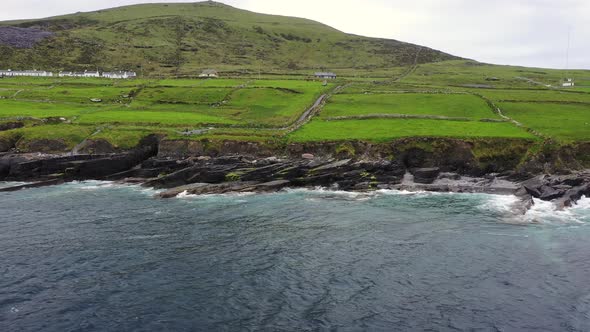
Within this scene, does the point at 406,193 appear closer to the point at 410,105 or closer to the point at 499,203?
the point at 499,203

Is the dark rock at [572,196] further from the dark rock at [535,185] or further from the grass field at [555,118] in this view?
the grass field at [555,118]

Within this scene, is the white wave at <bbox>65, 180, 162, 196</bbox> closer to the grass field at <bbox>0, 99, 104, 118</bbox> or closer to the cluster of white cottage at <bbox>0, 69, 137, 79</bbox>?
the grass field at <bbox>0, 99, 104, 118</bbox>

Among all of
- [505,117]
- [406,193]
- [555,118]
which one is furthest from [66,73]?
[555,118]

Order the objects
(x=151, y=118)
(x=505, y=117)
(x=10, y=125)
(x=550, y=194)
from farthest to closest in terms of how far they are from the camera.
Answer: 1. (x=151, y=118)
2. (x=505, y=117)
3. (x=10, y=125)
4. (x=550, y=194)

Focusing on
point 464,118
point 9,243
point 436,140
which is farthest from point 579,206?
point 9,243

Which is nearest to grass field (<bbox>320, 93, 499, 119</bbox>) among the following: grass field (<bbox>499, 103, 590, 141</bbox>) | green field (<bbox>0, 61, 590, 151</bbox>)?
green field (<bbox>0, 61, 590, 151</bbox>)

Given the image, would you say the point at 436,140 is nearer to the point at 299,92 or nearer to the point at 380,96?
the point at 380,96
